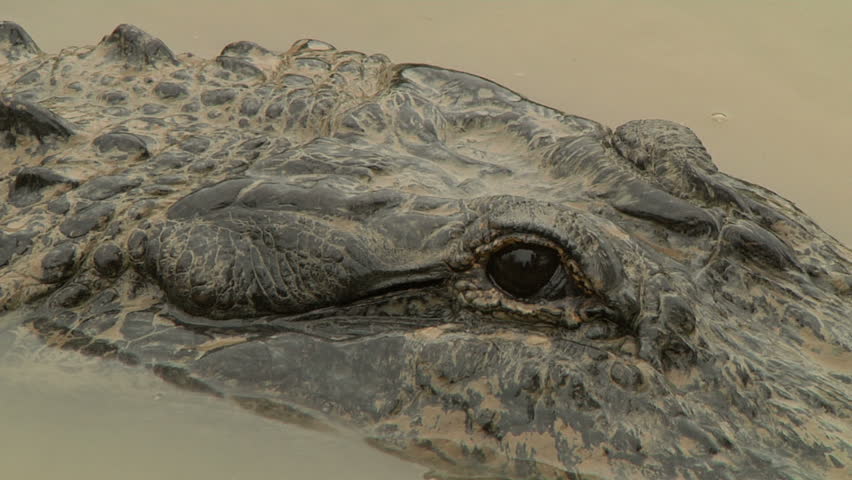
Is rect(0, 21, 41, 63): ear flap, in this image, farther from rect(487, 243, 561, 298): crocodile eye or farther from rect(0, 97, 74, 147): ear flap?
rect(487, 243, 561, 298): crocodile eye

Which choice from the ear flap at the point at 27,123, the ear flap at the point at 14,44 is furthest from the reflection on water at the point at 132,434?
the ear flap at the point at 14,44

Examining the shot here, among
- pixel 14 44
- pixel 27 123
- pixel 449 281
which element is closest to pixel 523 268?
pixel 449 281

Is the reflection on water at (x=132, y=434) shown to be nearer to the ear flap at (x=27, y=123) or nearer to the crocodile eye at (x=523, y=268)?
the crocodile eye at (x=523, y=268)

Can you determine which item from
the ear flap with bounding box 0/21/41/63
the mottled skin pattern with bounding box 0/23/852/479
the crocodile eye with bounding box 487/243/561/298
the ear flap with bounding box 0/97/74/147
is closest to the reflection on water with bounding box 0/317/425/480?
the mottled skin pattern with bounding box 0/23/852/479

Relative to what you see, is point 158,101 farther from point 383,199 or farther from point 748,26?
point 748,26

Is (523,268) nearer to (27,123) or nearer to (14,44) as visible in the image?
(27,123)
